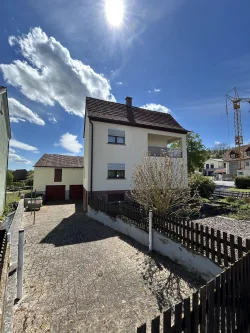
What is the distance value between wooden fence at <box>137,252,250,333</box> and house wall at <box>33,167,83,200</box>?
2263 cm

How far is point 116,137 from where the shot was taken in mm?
14445

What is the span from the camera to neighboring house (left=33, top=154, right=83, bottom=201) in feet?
72.7

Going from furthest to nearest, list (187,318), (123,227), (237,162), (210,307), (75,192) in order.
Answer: (237,162), (75,192), (123,227), (210,307), (187,318)

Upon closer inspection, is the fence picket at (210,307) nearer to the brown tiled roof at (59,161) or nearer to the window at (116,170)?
the window at (116,170)

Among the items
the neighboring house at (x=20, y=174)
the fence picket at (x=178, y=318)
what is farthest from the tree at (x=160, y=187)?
the neighboring house at (x=20, y=174)

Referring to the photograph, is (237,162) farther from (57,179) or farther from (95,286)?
(95,286)

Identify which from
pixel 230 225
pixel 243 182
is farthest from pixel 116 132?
pixel 243 182

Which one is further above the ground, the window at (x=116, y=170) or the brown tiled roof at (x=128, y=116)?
the brown tiled roof at (x=128, y=116)

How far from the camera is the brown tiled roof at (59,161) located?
75.3 feet

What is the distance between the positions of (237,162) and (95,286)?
56964 mm

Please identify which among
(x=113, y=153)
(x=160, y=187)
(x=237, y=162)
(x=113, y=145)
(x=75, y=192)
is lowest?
(x=75, y=192)

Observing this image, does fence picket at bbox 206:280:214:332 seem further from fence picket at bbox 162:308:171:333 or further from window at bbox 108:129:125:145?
window at bbox 108:129:125:145

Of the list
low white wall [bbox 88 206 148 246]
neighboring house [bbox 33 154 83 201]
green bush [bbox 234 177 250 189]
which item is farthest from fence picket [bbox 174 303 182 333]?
green bush [bbox 234 177 250 189]

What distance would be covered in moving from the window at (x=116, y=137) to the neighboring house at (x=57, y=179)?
11.7m
